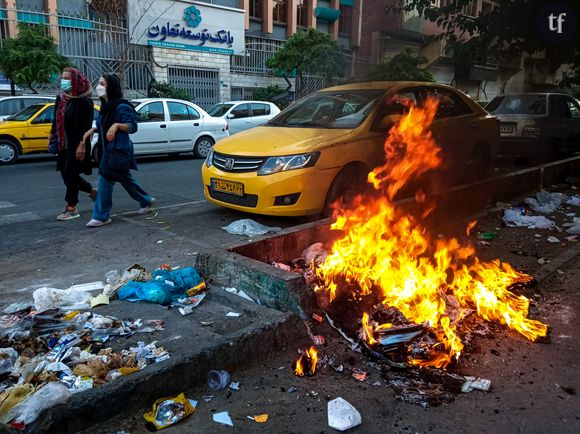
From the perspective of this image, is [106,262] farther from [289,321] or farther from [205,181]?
[289,321]

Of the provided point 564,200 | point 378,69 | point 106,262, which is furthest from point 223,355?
point 564,200

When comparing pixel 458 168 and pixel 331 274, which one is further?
pixel 458 168

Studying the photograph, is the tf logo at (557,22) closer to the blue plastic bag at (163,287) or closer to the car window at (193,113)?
the blue plastic bag at (163,287)

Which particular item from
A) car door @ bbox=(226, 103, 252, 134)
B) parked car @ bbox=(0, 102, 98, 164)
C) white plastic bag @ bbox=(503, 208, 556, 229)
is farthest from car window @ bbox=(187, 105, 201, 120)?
white plastic bag @ bbox=(503, 208, 556, 229)

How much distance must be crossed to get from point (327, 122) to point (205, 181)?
1.77 meters

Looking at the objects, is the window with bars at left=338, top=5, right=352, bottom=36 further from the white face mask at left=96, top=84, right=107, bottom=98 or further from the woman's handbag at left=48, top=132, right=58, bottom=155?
the woman's handbag at left=48, top=132, right=58, bottom=155

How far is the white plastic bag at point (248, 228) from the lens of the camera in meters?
6.04

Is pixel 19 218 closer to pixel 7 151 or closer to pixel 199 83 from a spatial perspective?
pixel 7 151

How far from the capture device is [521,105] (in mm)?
12172

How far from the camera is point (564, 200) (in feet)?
26.7

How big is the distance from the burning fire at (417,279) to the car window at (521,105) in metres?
8.12

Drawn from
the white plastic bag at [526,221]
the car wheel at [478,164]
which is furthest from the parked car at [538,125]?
the white plastic bag at [526,221]

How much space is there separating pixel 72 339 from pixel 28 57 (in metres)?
14.0

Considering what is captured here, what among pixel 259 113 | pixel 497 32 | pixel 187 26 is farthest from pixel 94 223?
pixel 187 26
